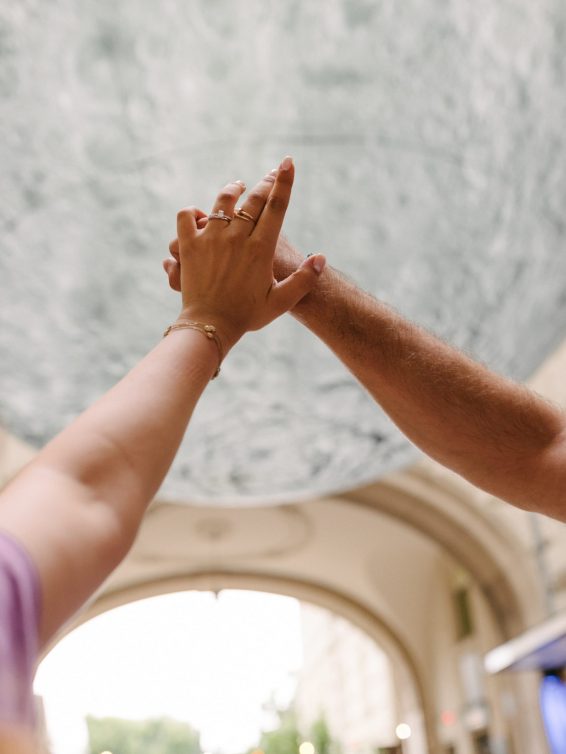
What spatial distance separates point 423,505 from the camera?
34.3 ft

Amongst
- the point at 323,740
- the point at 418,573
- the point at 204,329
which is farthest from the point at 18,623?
the point at 323,740

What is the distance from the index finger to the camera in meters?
0.99

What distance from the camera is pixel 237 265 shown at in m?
0.96

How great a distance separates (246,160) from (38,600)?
1969mm

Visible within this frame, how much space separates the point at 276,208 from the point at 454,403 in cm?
51

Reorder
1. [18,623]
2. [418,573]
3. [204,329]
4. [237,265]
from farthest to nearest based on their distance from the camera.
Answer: [418,573]
[237,265]
[204,329]
[18,623]

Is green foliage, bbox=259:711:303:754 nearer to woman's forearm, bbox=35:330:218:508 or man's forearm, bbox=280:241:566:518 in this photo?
man's forearm, bbox=280:241:566:518

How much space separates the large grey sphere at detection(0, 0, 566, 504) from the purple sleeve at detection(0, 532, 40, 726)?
1.79 meters

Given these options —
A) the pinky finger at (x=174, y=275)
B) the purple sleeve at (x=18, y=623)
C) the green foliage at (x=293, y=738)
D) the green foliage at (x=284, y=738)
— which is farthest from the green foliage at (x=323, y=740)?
the purple sleeve at (x=18, y=623)

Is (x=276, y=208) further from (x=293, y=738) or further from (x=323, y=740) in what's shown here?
(x=293, y=738)

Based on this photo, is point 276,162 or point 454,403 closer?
point 454,403

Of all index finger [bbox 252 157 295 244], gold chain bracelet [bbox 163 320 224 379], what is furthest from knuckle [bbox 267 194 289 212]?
gold chain bracelet [bbox 163 320 224 379]

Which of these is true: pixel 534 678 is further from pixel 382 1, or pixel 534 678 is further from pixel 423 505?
pixel 382 1

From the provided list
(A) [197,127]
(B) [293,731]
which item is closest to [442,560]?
(A) [197,127]
